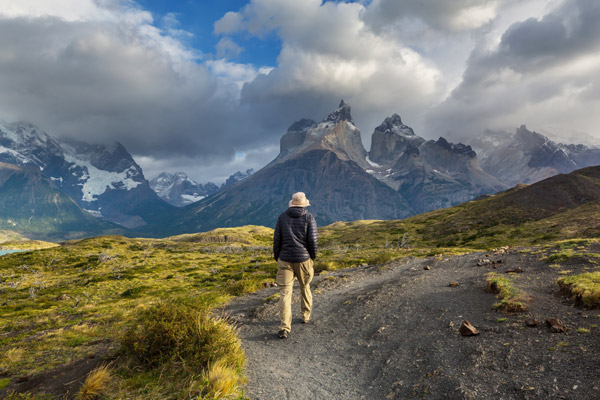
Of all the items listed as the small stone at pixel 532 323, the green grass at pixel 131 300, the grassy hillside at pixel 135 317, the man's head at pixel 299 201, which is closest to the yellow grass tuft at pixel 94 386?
the grassy hillside at pixel 135 317

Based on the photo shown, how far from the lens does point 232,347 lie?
24.5 feet

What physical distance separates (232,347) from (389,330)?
A: 4.94 metres

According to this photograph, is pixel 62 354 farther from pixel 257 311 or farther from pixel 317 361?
pixel 317 361

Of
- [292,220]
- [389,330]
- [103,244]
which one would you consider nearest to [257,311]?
[292,220]

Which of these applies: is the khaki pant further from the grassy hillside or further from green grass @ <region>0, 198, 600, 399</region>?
green grass @ <region>0, 198, 600, 399</region>

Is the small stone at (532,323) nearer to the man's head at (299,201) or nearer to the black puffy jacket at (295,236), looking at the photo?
the black puffy jacket at (295,236)

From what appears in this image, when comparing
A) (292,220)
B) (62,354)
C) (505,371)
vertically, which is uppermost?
(292,220)

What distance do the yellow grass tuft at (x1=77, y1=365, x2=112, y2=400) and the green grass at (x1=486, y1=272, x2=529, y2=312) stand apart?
10.8 metres

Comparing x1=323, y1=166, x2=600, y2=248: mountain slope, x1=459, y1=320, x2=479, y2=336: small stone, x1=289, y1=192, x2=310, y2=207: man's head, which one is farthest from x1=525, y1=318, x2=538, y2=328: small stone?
x1=323, y1=166, x2=600, y2=248: mountain slope

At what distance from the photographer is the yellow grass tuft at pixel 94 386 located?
5.91 m

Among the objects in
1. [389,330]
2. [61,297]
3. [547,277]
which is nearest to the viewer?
[389,330]

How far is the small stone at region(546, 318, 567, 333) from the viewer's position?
23.0 feet

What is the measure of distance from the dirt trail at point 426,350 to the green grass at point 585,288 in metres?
0.35

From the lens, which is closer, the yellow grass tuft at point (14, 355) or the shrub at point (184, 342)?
the shrub at point (184, 342)
